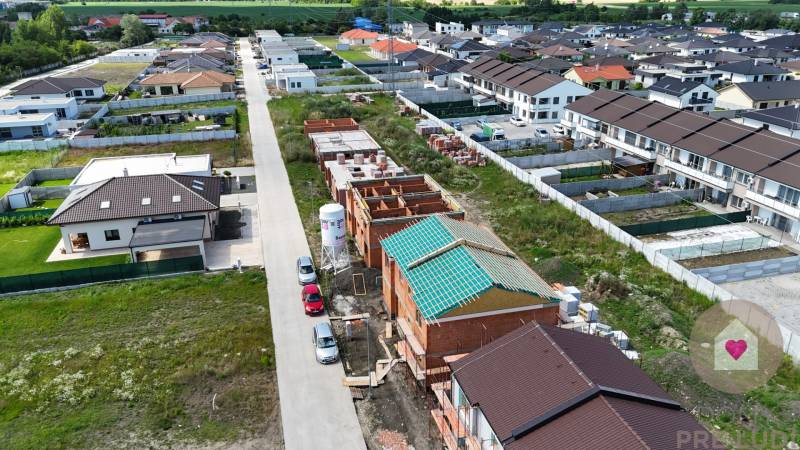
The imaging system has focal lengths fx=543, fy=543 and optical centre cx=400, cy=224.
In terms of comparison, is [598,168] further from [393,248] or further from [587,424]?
[587,424]

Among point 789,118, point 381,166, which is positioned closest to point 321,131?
point 381,166

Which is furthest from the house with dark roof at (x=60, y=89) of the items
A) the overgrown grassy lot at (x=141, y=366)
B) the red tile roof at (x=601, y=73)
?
the red tile roof at (x=601, y=73)

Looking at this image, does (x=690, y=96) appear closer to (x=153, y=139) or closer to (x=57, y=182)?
(x=153, y=139)

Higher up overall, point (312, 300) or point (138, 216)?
point (138, 216)

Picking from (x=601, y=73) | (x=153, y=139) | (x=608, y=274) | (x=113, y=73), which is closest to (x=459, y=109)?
(x=601, y=73)

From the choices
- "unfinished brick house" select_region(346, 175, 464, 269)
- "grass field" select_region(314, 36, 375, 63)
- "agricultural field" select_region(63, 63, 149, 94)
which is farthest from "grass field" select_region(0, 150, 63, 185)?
"grass field" select_region(314, 36, 375, 63)

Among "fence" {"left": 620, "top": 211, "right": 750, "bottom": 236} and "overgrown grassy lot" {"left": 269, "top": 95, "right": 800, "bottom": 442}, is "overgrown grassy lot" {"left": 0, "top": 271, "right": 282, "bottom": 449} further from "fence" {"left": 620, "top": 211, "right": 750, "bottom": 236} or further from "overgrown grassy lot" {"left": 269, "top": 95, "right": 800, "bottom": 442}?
"fence" {"left": 620, "top": 211, "right": 750, "bottom": 236}

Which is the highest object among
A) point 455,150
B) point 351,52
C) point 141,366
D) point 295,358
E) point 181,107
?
point 351,52
